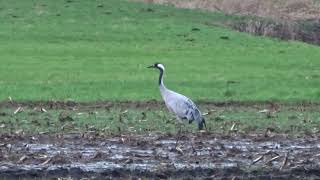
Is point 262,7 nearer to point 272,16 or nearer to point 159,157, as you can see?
point 272,16

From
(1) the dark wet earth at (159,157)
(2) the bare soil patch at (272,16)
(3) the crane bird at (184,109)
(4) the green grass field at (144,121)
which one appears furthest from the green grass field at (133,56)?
(1) the dark wet earth at (159,157)

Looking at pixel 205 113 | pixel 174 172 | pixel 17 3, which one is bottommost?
pixel 17 3

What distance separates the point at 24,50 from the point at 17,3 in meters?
11.0

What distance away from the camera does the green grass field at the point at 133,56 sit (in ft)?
93.6

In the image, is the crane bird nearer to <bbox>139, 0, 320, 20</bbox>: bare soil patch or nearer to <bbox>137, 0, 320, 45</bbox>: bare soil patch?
<bbox>137, 0, 320, 45</bbox>: bare soil patch

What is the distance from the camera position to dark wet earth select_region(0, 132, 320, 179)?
53.8 ft

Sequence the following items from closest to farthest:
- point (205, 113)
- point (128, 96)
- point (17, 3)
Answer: point (205, 113) → point (128, 96) → point (17, 3)

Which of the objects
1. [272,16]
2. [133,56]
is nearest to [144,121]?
[133,56]

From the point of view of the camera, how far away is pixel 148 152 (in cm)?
1833

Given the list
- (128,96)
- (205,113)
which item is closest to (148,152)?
(205,113)

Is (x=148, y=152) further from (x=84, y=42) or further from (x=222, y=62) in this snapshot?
(x=84, y=42)

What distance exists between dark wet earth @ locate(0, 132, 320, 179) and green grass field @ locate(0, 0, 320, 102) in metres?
7.29

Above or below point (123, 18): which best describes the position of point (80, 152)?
above

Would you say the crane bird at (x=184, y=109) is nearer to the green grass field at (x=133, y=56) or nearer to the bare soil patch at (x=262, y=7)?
the green grass field at (x=133, y=56)
